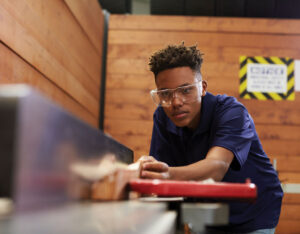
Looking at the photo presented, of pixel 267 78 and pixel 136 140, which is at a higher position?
pixel 267 78

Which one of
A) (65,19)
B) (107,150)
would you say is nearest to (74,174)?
(107,150)

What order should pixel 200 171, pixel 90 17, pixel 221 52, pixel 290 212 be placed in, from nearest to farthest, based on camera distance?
1. pixel 200 171
2. pixel 90 17
3. pixel 290 212
4. pixel 221 52

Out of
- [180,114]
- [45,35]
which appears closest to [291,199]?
[180,114]

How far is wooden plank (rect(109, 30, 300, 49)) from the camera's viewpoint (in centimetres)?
323

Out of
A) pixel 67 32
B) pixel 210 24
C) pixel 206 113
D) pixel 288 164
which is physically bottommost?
pixel 288 164

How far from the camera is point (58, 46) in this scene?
208cm

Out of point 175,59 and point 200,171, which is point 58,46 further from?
point 200,171

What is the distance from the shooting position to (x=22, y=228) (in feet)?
1.08

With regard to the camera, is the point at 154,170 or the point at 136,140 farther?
the point at 136,140

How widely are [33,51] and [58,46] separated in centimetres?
38

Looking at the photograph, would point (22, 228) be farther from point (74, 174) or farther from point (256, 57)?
point (256, 57)

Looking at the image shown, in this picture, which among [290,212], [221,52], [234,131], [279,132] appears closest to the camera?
[234,131]

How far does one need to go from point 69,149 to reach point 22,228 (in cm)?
17

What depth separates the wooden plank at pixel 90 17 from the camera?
243 centimetres
